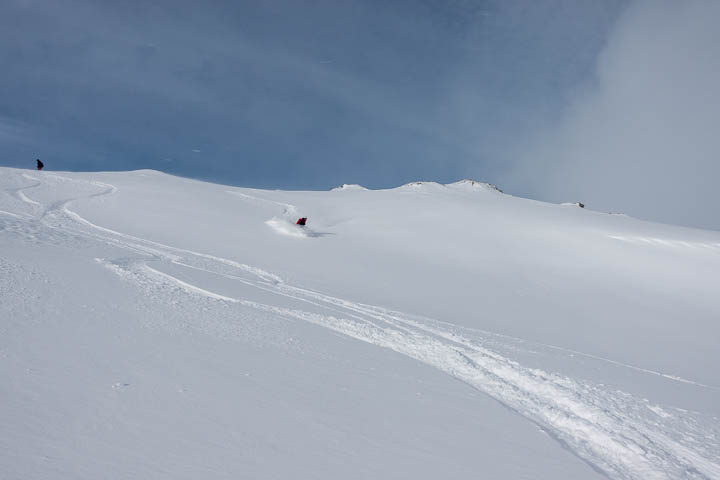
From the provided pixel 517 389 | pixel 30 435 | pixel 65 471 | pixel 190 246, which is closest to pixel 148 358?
pixel 30 435

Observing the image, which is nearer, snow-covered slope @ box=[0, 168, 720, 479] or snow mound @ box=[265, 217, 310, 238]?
snow-covered slope @ box=[0, 168, 720, 479]

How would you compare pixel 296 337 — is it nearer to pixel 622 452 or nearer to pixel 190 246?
pixel 622 452

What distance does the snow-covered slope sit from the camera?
3164mm

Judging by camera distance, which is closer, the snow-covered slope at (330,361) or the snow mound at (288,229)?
the snow-covered slope at (330,361)

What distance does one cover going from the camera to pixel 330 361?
557 cm

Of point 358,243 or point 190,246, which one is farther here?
point 358,243

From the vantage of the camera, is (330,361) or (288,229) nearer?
(330,361)

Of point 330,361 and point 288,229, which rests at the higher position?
point 288,229

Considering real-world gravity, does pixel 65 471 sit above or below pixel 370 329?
below

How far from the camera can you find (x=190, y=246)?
44.4 feet

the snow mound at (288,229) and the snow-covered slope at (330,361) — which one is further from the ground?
the snow mound at (288,229)

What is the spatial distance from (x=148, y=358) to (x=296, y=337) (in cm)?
241

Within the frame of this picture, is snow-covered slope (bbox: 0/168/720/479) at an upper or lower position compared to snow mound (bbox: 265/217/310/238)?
lower

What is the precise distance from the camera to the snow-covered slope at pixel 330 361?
Result: 3.16 meters
